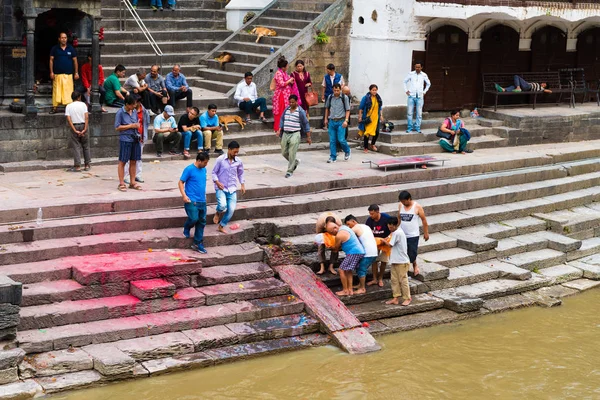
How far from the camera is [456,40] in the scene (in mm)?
21906

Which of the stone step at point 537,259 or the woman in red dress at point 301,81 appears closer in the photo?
the stone step at point 537,259

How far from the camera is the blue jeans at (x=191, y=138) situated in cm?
1745

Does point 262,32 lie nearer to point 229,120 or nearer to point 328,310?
point 229,120

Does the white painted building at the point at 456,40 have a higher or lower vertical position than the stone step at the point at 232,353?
higher

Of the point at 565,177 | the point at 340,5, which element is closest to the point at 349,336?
the point at 565,177

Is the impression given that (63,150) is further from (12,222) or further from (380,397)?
(380,397)

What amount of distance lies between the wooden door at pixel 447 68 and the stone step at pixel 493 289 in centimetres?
720

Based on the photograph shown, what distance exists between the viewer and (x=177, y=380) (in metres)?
11.2

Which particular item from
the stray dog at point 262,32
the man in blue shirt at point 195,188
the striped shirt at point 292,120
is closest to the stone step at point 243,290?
the man in blue shirt at point 195,188

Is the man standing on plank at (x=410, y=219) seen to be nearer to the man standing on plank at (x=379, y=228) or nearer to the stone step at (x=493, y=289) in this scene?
the man standing on plank at (x=379, y=228)

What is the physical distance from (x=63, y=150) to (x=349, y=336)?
7067mm

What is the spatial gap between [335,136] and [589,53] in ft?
32.8

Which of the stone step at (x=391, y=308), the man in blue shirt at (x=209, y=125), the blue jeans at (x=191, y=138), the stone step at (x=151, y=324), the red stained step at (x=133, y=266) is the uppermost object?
the man in blue shirt at (x=209, y=125)

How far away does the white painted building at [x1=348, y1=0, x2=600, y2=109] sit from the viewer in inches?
821
